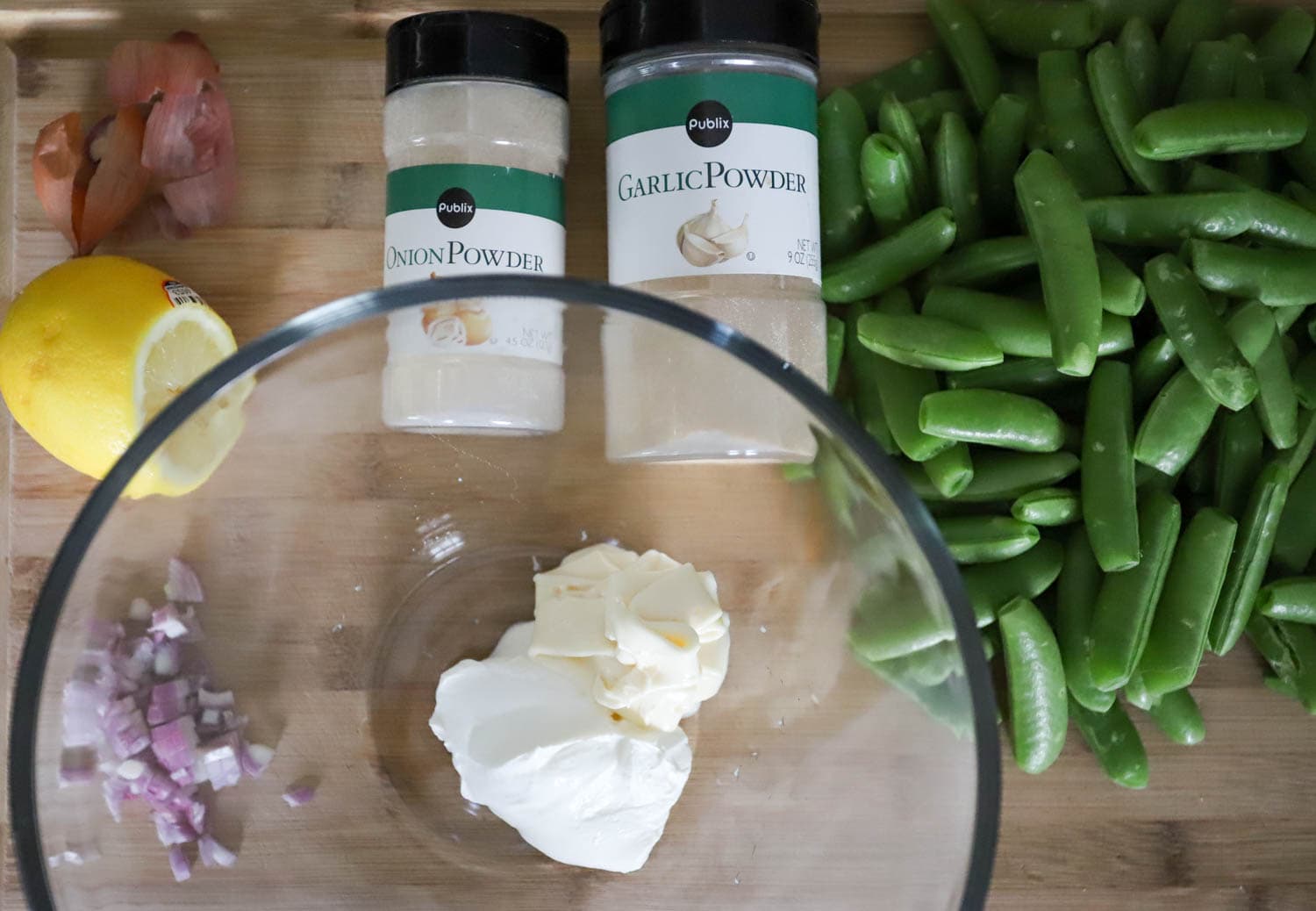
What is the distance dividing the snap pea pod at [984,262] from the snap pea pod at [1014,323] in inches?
1.1

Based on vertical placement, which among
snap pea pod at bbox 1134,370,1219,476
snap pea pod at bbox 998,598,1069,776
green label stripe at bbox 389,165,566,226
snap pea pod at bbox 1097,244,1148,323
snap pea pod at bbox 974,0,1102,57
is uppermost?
snap pea pod at bbox 974,0,1102,57

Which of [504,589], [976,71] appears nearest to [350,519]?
[504,589]

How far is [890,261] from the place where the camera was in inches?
40.6

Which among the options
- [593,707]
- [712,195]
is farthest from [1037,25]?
A: [593,707]

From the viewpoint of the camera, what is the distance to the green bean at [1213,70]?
104 cm

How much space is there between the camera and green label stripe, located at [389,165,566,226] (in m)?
0.99

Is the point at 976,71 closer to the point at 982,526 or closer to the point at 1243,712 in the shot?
the point at 982,526

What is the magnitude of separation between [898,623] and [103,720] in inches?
26.2

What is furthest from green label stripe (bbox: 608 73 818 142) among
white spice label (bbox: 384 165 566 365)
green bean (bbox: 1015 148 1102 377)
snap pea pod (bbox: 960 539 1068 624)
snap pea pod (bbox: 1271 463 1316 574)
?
snap pea pod (bbox: 1271 463 1316 574)

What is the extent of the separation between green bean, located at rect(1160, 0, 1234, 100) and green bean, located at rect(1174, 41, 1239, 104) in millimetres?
21

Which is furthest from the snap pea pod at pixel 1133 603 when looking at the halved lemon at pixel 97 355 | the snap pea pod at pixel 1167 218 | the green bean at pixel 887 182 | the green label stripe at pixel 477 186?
the halved lemon at pixel 97 355

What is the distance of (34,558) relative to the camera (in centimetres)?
110

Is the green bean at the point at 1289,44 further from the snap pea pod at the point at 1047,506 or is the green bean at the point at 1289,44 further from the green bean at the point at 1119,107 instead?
the snap pea pod at the point at 1047,506

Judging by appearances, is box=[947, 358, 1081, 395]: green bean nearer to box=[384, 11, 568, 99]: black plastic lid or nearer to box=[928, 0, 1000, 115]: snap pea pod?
box=[928, 0, 1000, 115]: snap pea pod
